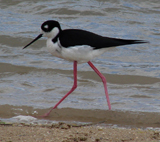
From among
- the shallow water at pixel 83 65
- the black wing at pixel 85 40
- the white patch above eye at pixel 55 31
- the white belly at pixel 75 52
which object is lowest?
the shallow water at pixel 83 65

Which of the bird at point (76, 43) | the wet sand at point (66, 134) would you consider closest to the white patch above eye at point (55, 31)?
the bird at point (76, 43)

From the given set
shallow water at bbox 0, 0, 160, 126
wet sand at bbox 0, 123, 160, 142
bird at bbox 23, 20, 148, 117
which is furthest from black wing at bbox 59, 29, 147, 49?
wet sand at bbox 0, 123, 160, 142

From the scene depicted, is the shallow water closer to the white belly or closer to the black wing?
the white belly

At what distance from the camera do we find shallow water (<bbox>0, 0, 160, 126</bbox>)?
709 centimetres

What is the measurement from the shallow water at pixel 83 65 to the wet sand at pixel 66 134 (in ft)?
4.73

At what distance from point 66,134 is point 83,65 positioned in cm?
482

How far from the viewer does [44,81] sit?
828cm

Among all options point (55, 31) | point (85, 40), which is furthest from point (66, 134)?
point (55, 31)

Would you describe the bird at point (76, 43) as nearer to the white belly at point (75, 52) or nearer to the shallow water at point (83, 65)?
the white belly at point (75, 52)

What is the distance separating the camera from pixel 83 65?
9477 millimetres

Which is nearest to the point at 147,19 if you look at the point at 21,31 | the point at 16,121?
the point at 21,31

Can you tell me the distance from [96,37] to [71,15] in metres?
7.00

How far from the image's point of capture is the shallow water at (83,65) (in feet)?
23.3

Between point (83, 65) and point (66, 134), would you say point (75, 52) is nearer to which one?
point (66, 134)
